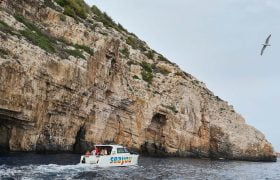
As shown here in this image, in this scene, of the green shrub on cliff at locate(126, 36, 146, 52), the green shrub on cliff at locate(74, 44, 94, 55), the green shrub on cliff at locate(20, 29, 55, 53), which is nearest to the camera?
the green shrub on cliff at locate(20, 29, 55, 53)

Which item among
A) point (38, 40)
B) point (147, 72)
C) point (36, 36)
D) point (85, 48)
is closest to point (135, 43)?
point (147, 72)

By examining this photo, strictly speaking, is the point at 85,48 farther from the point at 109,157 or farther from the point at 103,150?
the point at 109,157

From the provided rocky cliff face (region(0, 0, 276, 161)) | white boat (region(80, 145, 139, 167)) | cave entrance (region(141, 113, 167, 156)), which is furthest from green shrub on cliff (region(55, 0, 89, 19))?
white boat (region(80, 145, 139, 167))

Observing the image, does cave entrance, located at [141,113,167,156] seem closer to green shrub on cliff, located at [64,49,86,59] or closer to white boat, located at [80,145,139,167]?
white boat, located at [80,145,139,167]

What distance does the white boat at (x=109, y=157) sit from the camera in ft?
126

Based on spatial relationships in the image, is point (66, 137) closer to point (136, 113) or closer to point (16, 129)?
point (16, 129)

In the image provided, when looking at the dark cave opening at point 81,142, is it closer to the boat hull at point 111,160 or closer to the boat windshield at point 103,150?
the boat windshield at point 103,150

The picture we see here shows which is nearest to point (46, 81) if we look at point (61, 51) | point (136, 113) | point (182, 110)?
point (61, 51)

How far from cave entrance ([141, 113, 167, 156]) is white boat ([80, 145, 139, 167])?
56.6 ft

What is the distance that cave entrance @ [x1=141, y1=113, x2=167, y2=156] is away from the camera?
60375 mm

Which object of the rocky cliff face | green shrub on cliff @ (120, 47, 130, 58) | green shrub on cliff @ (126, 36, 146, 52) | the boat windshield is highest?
green shrub on cliff @ (126, 36, 146, 52)

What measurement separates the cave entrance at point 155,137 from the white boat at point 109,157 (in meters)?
17.3

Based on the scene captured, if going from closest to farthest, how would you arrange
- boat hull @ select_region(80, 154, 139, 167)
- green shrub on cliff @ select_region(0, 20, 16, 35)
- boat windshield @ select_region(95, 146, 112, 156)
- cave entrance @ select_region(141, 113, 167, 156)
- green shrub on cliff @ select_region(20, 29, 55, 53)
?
1. boat hull @ select_region(80, 154, 139, 167)
2. green shrub on cliff @ select_region(0, 20, 16, 35)
3. boat windshield @ select_region(95, 146, 112, 156)
4. green shrub on cliff @ select_region(20, 29, 55, 53)
5. cave entrance @ select_region(141, 113, 167, 156)

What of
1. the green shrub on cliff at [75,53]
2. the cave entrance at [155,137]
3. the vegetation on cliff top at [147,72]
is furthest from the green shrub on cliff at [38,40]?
the cave entrance at [155,137]
